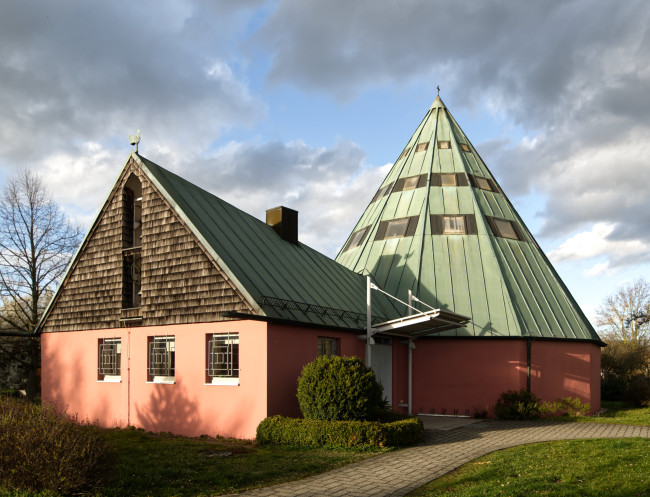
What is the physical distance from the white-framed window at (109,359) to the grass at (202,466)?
335cm

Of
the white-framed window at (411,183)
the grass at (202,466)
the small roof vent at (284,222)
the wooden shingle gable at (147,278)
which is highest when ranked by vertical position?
the white-framed window at (411,183)

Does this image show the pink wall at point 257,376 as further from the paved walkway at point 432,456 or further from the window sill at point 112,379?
the paved walkway at point 432,456

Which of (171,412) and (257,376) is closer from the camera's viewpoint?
(257,376)

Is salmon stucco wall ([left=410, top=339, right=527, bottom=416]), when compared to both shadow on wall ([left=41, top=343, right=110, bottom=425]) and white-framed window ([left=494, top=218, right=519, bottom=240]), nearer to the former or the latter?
white-framed window ([left=494, top=218, right=519, bottom=240])

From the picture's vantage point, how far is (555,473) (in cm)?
1029

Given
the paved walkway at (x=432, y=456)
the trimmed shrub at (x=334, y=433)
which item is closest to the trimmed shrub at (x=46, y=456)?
the paved walkway at (x=432, y=456)

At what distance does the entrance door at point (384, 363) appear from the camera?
19469 millimetres

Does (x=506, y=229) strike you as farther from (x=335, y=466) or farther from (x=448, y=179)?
(x=335, y=466)

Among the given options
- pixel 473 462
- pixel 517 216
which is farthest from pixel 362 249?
pixel 473 462

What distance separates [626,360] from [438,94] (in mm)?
17268

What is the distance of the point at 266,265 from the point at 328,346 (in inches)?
119

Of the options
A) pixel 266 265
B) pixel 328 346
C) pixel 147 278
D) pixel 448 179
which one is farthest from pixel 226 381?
pixel 448 179

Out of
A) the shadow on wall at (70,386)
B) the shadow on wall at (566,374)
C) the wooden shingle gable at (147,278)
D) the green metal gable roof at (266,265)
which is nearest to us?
the green metal gable roof at (266,265)

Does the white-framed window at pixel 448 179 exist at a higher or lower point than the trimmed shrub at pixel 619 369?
higher
